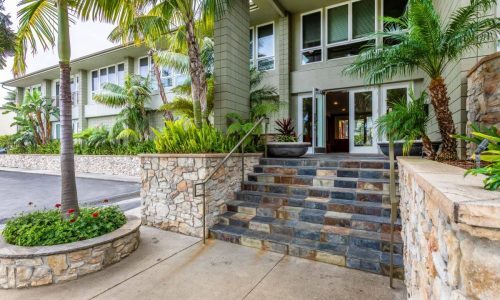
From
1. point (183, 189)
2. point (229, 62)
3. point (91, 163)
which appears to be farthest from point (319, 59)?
point (91, 163)

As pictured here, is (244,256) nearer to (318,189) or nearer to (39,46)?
(318,189)

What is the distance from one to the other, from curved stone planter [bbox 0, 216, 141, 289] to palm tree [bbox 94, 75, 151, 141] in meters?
8.67

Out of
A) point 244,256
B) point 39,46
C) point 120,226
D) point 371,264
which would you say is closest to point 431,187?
point 371,264

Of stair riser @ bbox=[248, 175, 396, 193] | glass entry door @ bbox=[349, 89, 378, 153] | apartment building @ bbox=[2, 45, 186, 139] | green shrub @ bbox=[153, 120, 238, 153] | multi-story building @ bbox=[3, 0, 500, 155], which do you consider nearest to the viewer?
stair riser @ bbox=[248, 175, 396, 193]

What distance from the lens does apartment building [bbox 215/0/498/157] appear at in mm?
8195

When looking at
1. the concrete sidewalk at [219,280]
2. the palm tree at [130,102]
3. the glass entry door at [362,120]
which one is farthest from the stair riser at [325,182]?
the palm tree at [130,102]

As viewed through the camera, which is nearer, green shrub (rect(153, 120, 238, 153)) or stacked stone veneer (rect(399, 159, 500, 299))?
stacked stone veneer (rect(399, 159, 500, 299))

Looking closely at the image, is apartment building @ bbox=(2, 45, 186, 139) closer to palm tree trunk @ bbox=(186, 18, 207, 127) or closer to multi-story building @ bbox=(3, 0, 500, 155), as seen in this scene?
multi-story building @ bbox=(3, 0, 500, 155)

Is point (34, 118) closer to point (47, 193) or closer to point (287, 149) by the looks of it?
point (47, 193)

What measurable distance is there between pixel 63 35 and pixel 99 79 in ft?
45.9

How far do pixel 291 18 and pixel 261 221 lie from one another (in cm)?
841

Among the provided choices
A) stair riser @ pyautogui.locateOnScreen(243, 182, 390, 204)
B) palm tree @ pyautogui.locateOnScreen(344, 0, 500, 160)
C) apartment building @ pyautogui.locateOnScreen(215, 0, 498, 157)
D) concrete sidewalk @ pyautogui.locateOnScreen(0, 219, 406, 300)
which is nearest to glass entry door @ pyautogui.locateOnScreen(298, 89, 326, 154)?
apartment building @ pyautogui.locateOnScreen(215, 0, 498, 157)

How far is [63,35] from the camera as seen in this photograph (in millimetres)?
3490

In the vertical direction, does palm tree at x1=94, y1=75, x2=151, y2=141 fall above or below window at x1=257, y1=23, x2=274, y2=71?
below
